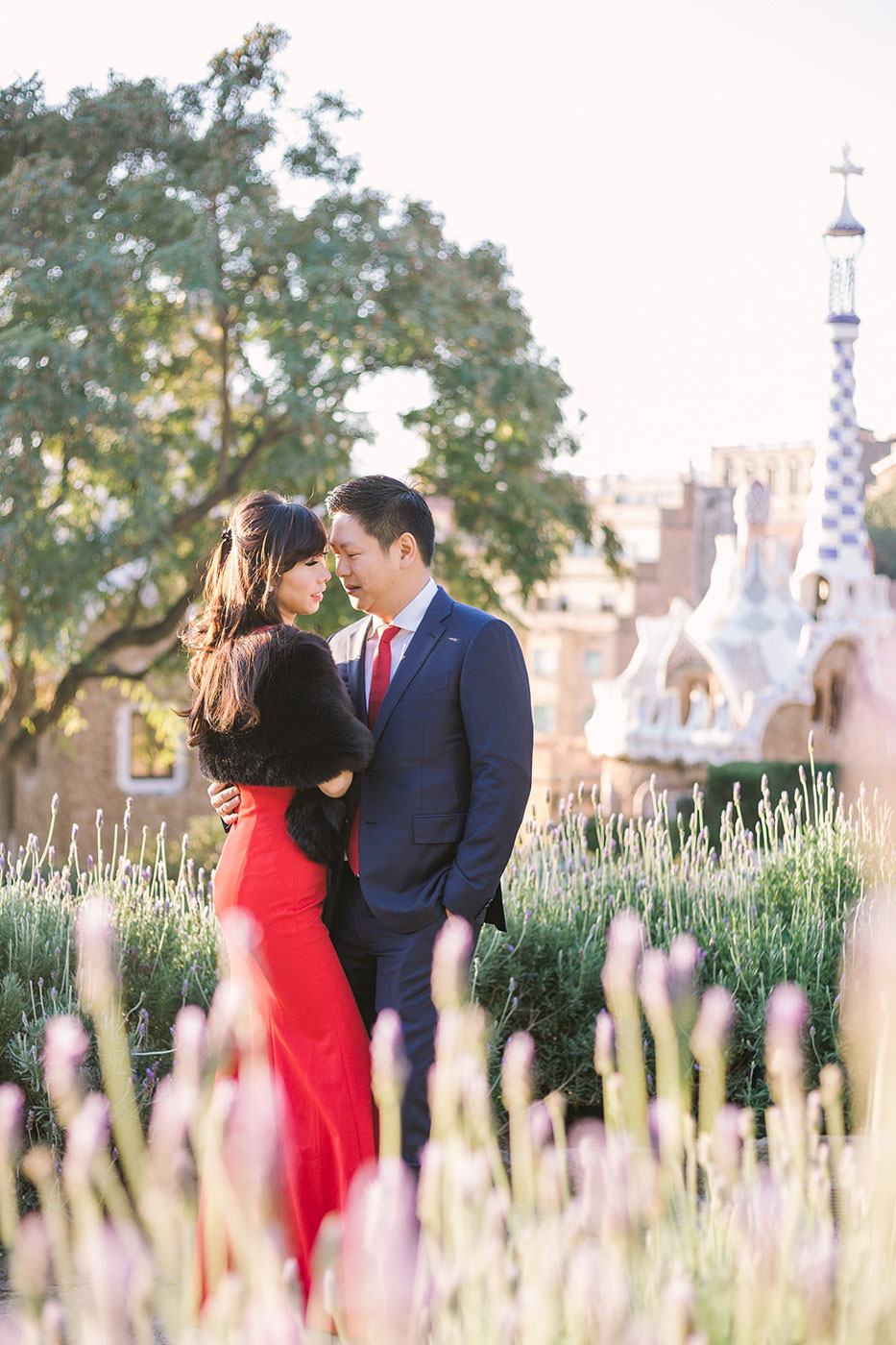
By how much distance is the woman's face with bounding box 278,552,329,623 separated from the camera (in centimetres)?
320

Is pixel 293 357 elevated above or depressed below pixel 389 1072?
above

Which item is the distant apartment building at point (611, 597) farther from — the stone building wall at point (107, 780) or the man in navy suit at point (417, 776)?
the man in navy suit at point (417, 776)

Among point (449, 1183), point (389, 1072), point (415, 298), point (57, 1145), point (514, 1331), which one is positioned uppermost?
point (415, 298)

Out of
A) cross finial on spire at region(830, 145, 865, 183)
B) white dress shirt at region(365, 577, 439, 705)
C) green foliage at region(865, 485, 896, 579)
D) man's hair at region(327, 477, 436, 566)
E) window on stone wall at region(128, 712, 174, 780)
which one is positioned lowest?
window on stone wall at region(128, 712, 174, 780)

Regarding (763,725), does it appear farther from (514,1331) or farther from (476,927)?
(514,1331)

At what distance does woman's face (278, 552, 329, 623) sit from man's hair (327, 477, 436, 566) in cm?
14

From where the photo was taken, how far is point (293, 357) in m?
13.1

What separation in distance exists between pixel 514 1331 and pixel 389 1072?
526 millimetres

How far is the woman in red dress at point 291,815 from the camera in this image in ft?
9.96

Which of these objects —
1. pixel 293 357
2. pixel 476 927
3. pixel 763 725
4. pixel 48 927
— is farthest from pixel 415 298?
pixel 476 927

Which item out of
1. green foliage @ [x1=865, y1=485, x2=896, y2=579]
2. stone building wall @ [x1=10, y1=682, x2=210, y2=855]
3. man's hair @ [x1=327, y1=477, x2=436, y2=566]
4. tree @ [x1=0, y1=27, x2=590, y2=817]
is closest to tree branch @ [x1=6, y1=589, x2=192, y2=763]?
tree @ [x1=0, y1=27, x2=590, y2=817]

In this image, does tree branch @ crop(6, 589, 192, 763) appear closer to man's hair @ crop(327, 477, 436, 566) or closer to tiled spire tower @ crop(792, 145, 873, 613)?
tiled spire tower @ crop(792, 145, 873, 613)

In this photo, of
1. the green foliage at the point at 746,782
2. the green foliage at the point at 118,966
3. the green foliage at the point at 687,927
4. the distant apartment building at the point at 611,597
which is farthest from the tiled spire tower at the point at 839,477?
the distant apartment building at the point at 611,597

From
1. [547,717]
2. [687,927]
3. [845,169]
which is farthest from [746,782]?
[547,717]
